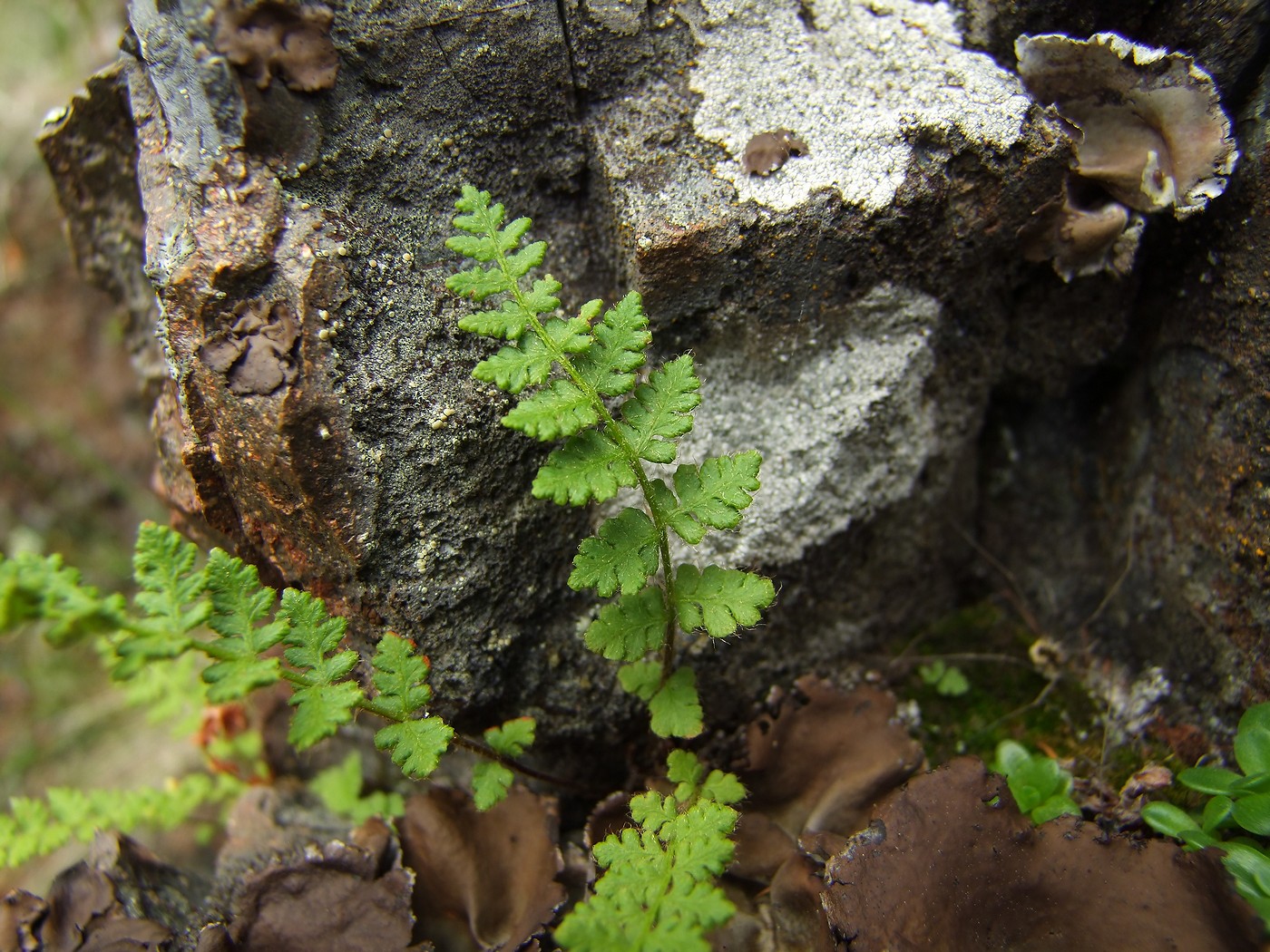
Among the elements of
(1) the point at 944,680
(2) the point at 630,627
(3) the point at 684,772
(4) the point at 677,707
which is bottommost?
(1) the point at 944,680

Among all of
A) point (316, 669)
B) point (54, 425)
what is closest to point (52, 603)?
point (316, 669)

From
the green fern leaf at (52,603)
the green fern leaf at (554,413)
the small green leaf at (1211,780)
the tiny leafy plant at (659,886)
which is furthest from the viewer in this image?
the small green leaf at (1211,780)

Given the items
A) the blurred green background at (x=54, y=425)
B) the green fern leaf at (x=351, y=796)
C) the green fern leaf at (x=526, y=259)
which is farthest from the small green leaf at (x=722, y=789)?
the blurred green background at (x=54, y=425)

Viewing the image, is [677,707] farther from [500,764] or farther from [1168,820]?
[1168,820]

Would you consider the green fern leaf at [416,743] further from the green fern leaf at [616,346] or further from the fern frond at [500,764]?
the green fern leaf at [616,346]

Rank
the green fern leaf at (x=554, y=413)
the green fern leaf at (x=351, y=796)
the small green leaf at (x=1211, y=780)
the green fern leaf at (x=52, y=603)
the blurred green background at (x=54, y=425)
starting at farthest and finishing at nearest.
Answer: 1. the blurred green background at (x=54, y=425)
2. the green fern leaf at (x=351, y=796)
3. the small green leaf at (x=1211, y=780)
4. the green fern leaf at (x=554, y=413)
5. the green fern leaf at (x=52, y=603)

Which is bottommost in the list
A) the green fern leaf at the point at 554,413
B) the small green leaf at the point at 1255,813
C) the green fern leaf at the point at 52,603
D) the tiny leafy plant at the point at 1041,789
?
the tiny leafy plant at the point at 1041,789

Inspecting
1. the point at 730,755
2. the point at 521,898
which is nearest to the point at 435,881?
the point at 521,898

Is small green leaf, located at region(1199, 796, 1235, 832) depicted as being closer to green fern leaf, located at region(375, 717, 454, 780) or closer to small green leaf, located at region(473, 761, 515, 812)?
small green leaf, located at region(473, 761, 515, 812)
